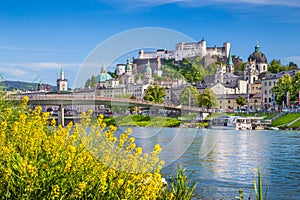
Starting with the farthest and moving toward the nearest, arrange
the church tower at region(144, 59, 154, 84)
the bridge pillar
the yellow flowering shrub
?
1. the bridge pillar
2. the church tower at region(144, 59, 154, 84)
3. the yellow flowering shrub

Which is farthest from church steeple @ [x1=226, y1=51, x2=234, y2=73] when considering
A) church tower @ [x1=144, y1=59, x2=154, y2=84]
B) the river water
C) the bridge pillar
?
church tower @ [x1=144, y1=59, x2=154, y2=84]

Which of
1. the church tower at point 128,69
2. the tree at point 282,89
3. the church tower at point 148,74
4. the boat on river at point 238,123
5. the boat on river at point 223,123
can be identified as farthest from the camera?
the tree at point 282,89

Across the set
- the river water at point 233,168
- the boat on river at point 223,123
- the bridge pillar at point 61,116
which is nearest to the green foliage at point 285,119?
the boat on river at point 223,123

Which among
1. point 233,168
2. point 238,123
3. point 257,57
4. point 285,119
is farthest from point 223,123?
point 257,57

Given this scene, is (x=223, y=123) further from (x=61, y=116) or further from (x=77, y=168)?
(x=77, y=168)

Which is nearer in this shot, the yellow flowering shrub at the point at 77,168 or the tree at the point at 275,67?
the yellow flowering shrub at the point at 77,168

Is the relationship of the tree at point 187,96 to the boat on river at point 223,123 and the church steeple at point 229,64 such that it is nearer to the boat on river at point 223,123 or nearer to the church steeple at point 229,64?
the boat on river at point 223,123

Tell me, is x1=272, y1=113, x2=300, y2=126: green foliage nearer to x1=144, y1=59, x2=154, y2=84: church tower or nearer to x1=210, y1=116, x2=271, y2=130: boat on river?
x1=210, y1=116, x2=271, y2=130: boat on river

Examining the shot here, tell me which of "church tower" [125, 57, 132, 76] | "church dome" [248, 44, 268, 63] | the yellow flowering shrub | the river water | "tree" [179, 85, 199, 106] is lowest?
the river water

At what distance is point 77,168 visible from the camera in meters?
6.39

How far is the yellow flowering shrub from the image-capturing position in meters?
6.02

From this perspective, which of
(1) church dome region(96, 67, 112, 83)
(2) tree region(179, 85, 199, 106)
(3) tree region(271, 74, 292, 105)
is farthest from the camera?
(3) tree region(271, 74, 292, 105)

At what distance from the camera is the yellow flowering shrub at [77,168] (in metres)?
6.02

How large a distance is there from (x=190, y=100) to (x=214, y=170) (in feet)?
22.7
